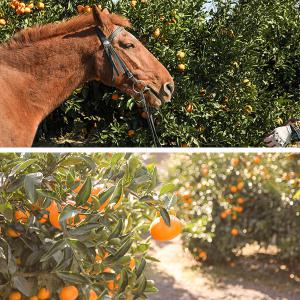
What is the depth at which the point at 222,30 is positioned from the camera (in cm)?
656

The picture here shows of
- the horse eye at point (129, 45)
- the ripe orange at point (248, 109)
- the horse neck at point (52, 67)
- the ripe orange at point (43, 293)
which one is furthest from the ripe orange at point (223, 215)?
the ripe orange at point (248, 109)

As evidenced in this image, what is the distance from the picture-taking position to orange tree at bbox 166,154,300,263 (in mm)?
1725

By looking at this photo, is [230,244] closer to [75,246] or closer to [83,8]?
[75,246]

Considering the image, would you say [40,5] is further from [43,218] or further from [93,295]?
[93,295]

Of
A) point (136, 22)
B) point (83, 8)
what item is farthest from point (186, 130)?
point (83, 8)

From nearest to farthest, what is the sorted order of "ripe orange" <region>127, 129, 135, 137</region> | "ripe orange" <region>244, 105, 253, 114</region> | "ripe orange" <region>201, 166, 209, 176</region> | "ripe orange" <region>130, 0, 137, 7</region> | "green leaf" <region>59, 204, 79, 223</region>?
1. "green leaf" <region>59, 204, 79, 223</region>
2. "ripe orange" <region>201, 166, 209, 176</region>
3. "ripe orange" <region>130, 0, 137, 7</region>
4. "ripe orange" <region>127, 129, 135, 137</region>
5. "ripe orange" <region>244, 105, 253, 114</region>

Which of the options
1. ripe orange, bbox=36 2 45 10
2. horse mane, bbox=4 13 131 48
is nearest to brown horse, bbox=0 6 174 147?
horse mane, bbox=4 13 131 48

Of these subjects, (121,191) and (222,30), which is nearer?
(121,191)

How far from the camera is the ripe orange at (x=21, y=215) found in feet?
5.48

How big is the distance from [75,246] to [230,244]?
1.39ft

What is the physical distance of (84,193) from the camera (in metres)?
1.60

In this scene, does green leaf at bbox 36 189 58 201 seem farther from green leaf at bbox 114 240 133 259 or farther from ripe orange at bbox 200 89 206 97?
ripe orange at bbox 200 89 206 97

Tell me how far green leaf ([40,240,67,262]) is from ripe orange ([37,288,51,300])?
4.3 inches

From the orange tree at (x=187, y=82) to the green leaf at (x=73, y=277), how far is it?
4.05 meters
